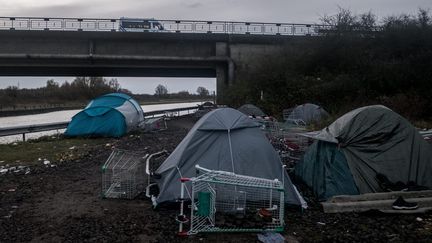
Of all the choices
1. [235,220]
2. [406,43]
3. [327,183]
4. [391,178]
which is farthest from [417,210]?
[406,43]

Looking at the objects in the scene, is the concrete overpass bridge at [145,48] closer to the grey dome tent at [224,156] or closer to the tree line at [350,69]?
the tree line at [350,69]

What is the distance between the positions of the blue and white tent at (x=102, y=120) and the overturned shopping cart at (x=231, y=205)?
1238cm

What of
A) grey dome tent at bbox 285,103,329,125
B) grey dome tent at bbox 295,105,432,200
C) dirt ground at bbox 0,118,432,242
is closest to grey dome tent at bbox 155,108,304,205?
dirt ground at bbox 0,118,432,242

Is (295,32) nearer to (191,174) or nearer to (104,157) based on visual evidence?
(104,157)

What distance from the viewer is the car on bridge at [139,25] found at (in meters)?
35.9

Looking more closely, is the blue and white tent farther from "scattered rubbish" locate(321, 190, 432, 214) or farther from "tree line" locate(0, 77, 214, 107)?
"tree line" locate(0, 77, 214, 107)

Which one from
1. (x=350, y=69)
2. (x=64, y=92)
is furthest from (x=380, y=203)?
(x=64, y=92)

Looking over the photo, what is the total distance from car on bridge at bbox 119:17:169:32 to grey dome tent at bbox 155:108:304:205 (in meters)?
29.0

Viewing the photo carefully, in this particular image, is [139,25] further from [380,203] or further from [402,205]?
[402,205]

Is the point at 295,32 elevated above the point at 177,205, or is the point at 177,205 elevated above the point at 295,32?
the point at 295,32

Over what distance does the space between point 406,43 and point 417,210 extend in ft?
78.7

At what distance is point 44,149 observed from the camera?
1473cm

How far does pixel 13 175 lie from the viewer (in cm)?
1012

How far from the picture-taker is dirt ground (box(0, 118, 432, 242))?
5.85 meters
